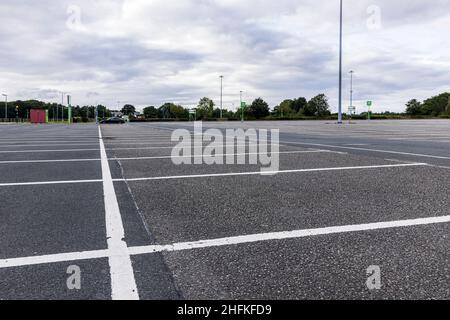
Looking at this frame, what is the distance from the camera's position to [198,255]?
10.7ft

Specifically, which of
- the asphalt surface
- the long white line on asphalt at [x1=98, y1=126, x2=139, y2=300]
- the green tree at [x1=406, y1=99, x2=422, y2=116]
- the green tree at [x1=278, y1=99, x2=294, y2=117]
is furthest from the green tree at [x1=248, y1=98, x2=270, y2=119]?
the long white line on asphalt at [x1=98, y1=126, x2=139, y2=300]

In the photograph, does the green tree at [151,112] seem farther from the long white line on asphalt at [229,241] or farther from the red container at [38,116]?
the long white line on asphalt at [229,241]

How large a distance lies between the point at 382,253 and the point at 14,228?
3.46 meters

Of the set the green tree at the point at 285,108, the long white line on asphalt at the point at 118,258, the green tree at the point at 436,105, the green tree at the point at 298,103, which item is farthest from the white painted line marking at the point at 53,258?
the green tree at the point at 436,105

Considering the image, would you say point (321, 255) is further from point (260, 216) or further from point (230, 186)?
point (230, 186)

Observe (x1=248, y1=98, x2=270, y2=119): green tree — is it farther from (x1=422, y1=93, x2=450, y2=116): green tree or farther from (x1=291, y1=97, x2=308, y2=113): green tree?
(x1=422, y1=93, x2=450, y2=116): green tree

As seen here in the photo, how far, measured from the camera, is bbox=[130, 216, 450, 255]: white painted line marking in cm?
343

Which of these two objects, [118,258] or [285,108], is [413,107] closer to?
[285,108]

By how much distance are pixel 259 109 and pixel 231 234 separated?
131875 mm

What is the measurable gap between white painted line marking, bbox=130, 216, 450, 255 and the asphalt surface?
4 centimetres

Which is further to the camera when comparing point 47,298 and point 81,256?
point 81,256

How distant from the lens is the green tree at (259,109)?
13238 centimetres

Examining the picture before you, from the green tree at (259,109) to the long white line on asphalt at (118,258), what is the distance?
5025 inches
